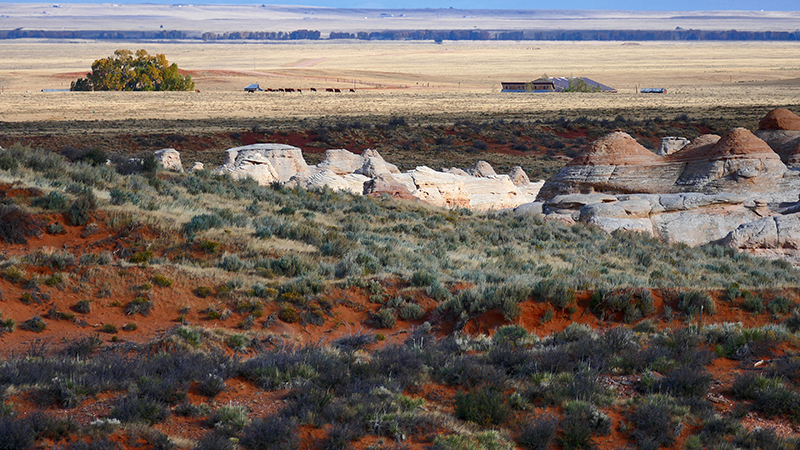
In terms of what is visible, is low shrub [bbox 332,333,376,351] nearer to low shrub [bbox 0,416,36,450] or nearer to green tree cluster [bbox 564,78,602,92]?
low shrub [bbox 0,416,36,450]

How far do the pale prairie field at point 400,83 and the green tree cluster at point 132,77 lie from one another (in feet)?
22.5

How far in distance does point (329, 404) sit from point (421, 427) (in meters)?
0.86

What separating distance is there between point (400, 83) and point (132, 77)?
152ft

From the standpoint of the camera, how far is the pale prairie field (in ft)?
222

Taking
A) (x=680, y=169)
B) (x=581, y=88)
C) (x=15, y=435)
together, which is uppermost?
(x=581, y=88)

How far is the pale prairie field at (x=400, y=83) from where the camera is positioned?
222ft

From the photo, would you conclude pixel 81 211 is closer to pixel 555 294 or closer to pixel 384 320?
pixel 384 320

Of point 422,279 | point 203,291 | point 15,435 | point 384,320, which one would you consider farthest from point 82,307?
point 422,279

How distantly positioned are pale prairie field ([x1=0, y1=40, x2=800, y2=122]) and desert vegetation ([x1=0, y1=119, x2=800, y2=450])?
48976mm

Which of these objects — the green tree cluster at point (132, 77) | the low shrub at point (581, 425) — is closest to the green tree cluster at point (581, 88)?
the green tree cluster at point (132, 77)

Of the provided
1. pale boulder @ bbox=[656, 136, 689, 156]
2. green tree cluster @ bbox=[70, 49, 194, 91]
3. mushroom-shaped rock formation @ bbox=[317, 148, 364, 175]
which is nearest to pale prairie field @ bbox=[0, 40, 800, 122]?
green tree cluster @ bbox=[70, 49, 194, 91]

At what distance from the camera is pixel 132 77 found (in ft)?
283

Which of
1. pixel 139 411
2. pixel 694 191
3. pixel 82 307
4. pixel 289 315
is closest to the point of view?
pixel 139 411

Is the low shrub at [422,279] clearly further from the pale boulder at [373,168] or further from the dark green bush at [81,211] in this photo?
the pale boulder at [373,168]
